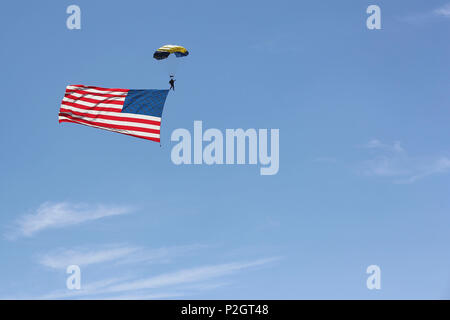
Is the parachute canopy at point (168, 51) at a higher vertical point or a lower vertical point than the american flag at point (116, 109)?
higher

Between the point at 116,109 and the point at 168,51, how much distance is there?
8554mm

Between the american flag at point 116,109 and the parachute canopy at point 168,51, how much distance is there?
6.06 metres

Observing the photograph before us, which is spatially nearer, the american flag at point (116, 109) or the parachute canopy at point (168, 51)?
the american flag at point (116, 109)

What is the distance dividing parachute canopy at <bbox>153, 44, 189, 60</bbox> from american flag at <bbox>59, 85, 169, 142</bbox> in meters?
6.06

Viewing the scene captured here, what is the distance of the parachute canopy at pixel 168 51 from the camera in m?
58.0

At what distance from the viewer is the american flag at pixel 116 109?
51125mm

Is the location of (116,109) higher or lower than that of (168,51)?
lower

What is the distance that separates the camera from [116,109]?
52.5m

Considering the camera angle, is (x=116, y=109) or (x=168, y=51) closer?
(x=116, y=109)
